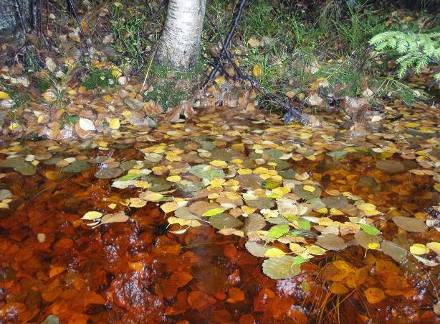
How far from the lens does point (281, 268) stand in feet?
5.66

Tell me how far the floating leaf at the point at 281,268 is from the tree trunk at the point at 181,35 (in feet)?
7.83

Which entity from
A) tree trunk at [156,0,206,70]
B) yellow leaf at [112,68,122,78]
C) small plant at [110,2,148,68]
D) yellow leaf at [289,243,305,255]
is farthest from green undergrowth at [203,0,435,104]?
yellow leaf at [289,243,305,255]

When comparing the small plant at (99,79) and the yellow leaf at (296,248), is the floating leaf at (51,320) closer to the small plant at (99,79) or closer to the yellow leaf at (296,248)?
the yellow leaf at (296,248)

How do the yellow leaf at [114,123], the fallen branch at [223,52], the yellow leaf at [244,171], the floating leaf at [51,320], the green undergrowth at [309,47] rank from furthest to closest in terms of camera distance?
the green undergrowth at [309,47] < the fallen branch at [223,52] < the yellow leaf at [114,123] < the yellow leaf at [244,171] < the floating leaf at [51,320]

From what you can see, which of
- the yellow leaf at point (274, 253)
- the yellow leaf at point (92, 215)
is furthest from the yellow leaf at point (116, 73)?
the yellow leaf at point (274, 253)

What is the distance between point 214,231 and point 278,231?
304 mm

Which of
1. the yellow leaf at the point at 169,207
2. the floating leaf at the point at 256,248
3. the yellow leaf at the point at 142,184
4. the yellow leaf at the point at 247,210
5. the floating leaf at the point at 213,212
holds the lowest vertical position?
the yellow leaf at the point at 142,184

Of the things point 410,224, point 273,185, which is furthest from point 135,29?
point 410,224

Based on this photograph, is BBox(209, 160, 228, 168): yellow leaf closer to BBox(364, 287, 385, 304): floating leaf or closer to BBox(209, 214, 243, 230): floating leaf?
BBox(209, 214, 243, 230): floating leaf

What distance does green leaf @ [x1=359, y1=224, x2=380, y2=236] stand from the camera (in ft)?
6.41

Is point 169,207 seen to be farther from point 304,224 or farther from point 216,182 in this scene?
point 304,224

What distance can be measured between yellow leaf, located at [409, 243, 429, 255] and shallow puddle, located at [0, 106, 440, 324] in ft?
0.04

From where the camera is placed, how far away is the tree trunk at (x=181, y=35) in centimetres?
350

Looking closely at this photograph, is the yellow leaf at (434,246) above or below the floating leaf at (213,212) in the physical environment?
above
